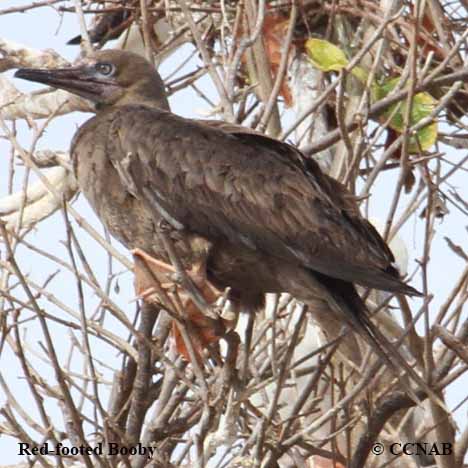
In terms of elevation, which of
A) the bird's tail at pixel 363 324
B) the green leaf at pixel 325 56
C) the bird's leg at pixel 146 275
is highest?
the green leaf at pixel 325 56

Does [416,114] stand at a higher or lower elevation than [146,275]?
higher

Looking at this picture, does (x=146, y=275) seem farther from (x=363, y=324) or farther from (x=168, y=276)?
(x=363, y=324)

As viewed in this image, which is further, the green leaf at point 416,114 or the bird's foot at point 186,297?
the green leaf at point 416,114

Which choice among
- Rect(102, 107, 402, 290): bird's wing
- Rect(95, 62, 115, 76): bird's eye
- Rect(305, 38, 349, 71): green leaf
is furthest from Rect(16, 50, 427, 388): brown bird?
Rect(95, 62, 115, 76): bird's eye

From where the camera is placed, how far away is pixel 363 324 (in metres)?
4.81

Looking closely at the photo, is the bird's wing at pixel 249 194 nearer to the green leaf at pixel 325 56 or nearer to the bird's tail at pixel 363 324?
the bird's tail at pixel 363 324

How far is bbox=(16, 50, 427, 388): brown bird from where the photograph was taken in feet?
16.1

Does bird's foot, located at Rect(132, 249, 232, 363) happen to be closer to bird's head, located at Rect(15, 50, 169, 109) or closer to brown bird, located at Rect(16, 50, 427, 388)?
brown bird, located at Rect(16, 50, 427, 388)

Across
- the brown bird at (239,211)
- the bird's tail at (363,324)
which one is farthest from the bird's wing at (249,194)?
the bird's tail at (363,324)

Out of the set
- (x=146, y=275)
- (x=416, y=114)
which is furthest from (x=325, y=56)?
(x=146, y=275)

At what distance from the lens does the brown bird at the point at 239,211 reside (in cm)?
491

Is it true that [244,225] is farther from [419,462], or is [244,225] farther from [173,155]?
[419,462]

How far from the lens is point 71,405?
441cm

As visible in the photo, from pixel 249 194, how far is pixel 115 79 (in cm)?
135
